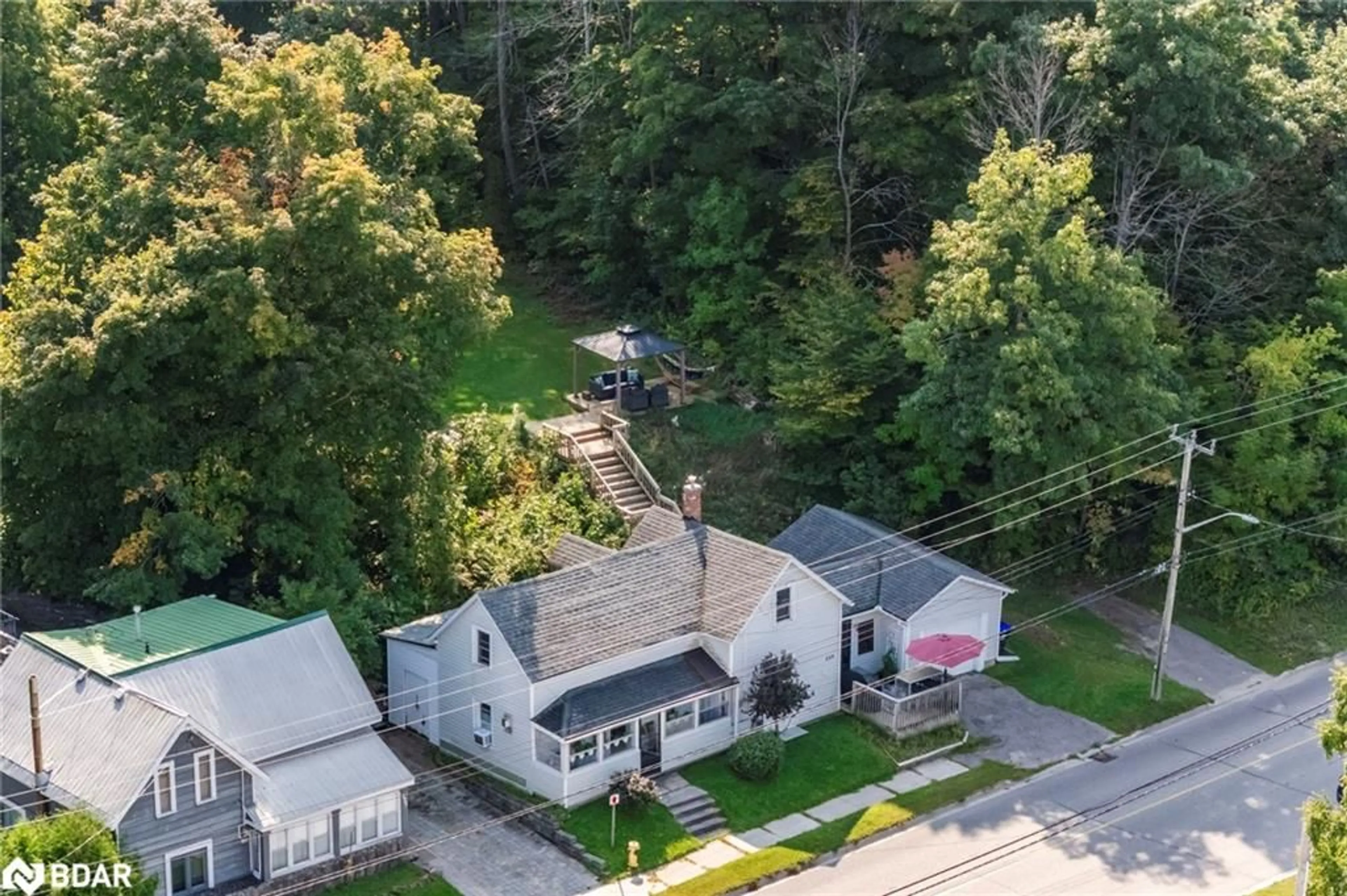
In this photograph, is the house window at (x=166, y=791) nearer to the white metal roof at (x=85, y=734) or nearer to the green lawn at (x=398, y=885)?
the white metal roof at (x=85, y=734)

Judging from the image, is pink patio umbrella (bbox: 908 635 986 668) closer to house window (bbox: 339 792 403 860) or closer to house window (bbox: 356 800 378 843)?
house window (bbox: 339 792 403 860)

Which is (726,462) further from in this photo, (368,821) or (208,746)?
(208,746)

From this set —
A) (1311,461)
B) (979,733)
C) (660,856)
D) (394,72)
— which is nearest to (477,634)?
(660,856)

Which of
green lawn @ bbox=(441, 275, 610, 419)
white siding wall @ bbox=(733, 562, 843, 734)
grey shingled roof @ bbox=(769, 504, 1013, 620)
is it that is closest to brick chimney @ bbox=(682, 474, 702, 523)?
grey shingled roof @ bbox=(769, 504, 1013, 620)

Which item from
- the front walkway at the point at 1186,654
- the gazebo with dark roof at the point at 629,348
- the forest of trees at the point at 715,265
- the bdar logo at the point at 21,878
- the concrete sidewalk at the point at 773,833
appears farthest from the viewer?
the gazebo with dark roof at the point at 629,348

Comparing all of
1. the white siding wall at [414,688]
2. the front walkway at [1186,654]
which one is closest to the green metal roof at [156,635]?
the white siding wall at [414,688]
